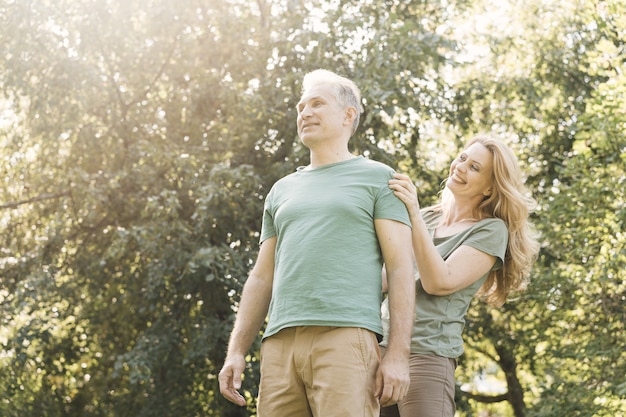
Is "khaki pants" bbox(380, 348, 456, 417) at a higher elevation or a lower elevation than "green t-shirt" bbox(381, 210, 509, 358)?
lower

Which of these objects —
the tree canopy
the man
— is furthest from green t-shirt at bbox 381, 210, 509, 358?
the tree canopy

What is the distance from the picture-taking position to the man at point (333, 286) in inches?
96.9

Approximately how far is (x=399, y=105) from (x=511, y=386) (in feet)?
22.1

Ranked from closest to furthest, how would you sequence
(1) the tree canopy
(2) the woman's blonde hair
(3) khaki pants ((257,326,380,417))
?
(3) khaki pants ((257,326,380,417)) → (2) the woman's blonde hair → (1) the tree canopy

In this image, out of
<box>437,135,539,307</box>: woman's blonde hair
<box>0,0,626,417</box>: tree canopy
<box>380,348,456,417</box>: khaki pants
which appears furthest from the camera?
<box>0,0,626,417</box>: tree canopy

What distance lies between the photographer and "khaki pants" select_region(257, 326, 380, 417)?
2.43m

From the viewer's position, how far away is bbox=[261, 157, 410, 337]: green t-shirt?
2.51 m

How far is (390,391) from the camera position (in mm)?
2443

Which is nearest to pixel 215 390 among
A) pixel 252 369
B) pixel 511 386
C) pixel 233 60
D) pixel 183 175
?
pixel 252 369

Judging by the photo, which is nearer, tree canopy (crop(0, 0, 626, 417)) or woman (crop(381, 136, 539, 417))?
woman (crop(381, 136, 539, 417))

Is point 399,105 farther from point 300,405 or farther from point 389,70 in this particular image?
point 300,405

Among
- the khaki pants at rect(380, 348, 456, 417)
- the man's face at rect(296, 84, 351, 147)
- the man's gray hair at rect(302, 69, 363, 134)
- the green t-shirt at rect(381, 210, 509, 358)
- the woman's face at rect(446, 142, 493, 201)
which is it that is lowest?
the khaki pants at rect(380, 348, 456, 417)

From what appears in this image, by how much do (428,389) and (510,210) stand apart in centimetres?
68

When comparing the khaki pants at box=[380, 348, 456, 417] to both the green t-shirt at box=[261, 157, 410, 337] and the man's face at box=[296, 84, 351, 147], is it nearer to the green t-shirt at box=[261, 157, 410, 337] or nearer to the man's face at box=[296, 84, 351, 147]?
the green t-shirt at box=[261, 157, 410, 337]
